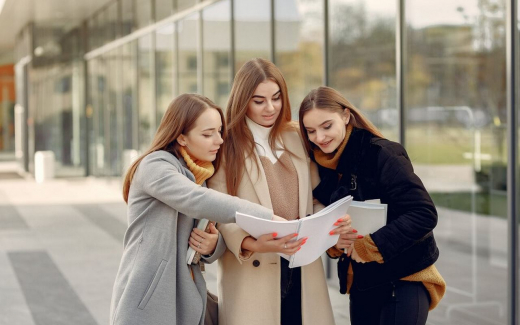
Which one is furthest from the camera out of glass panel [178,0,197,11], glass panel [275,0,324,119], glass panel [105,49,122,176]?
glass panel [105,49,122,176]

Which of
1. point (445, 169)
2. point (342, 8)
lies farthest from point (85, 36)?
point (445, 169)

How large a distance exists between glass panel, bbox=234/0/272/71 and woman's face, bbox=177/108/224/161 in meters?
5.92

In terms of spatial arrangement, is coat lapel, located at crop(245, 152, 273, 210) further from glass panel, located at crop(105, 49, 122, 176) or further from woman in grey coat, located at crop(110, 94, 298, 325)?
glass panel, located at crop(105, 49, 122, 176)

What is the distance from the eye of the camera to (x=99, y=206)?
14805 mm

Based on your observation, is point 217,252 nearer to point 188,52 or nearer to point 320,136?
point 320,136

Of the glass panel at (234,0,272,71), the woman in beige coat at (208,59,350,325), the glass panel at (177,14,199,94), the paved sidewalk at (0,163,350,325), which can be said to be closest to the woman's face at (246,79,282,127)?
the woman in beige coat at (208,59,350,325)

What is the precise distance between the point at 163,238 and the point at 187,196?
0.21 m

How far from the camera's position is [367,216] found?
3.00 meters

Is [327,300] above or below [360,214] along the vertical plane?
below

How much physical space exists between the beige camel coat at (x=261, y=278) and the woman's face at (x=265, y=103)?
0.15 meters

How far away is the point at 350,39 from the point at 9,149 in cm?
3492

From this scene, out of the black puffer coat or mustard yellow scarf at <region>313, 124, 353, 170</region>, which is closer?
the black puffer coat

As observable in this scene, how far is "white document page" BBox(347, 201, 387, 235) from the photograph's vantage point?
2970 mm

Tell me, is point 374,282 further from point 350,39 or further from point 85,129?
point 85,129
